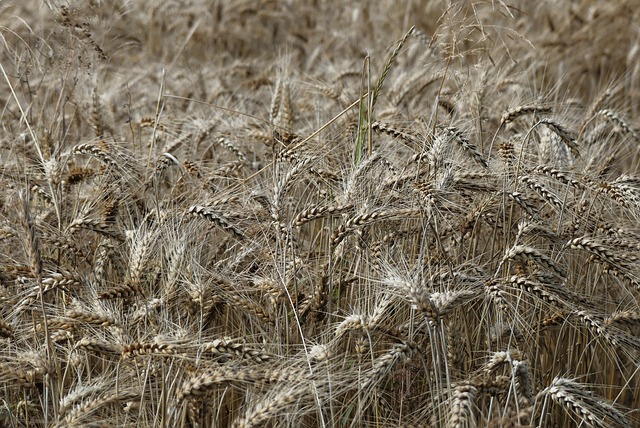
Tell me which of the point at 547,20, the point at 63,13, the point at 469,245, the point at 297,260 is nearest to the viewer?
the point at 297,260

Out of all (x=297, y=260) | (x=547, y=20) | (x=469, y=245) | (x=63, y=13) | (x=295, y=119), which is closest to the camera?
(x=297, y=260)

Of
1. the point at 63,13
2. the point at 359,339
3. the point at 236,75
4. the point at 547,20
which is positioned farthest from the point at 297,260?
the point at 547,20

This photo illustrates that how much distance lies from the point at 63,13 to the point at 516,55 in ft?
10.7

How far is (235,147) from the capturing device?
3135mm

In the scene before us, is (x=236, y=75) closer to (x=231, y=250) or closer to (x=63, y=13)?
(x=63, y=13)

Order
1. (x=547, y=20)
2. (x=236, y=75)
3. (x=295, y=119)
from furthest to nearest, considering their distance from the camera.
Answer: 1. (x=547, y=20)
2. (x=236, y=75)
3. (x=295, y=119)

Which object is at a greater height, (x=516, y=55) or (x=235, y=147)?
(x=516, y=55)

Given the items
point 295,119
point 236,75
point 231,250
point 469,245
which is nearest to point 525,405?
point 469,245

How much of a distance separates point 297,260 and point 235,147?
80 centimetres

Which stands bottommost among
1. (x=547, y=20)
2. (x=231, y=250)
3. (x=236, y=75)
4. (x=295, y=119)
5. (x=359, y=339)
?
(x=359, y=339)

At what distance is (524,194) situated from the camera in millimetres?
2656

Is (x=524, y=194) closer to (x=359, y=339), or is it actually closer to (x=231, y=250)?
(x=359, y=339)

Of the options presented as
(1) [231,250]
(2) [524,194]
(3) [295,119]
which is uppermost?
(3) [295,119]

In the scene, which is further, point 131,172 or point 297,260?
point 131,172
